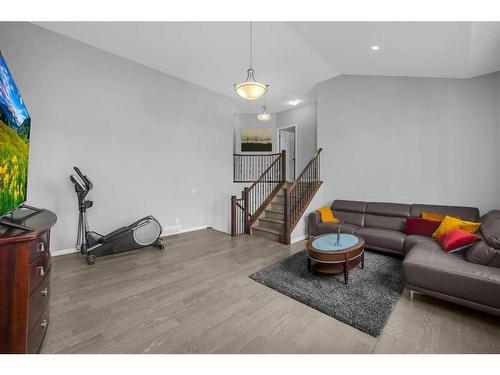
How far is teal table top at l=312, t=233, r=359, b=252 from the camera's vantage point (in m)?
2.73

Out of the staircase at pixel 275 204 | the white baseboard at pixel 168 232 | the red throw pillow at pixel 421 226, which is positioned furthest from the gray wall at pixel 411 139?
the white baseboard at pixel 168 232

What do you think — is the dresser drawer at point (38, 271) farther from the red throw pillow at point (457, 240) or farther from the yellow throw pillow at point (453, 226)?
the yellow throw pillow at point (453, 226)

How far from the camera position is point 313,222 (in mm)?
4516

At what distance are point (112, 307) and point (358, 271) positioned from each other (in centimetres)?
299

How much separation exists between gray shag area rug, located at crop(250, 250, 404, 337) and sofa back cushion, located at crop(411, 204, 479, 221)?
4.33 ft

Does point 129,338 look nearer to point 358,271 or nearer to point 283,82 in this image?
point 358,271

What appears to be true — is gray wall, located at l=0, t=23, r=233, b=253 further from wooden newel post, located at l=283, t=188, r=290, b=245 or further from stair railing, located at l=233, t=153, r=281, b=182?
wooden newel post, located at l=283, t=188, r=290, b=245

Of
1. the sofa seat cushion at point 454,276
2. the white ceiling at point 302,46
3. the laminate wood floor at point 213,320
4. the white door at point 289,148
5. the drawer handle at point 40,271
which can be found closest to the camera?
the drawer handle at point 40,271

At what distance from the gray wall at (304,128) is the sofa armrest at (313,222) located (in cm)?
314

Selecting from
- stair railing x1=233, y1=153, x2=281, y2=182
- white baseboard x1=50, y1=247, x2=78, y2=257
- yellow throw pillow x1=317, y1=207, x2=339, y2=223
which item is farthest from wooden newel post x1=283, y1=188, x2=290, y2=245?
white baseboard x1=50, y1=247, x2=78, y2=257

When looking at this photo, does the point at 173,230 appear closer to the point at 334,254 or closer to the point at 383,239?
the point at 334,254

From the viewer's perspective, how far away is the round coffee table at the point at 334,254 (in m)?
2.61

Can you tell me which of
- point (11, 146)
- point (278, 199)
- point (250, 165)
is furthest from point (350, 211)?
point (11, 146)
